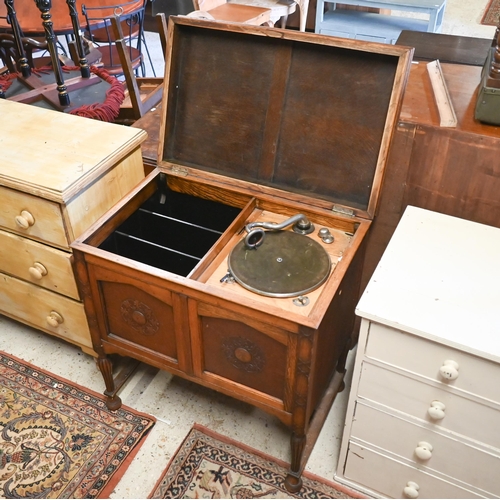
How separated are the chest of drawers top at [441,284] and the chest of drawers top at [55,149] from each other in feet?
2.58

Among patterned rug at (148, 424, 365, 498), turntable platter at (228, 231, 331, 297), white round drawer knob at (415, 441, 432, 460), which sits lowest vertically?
patterned rug at (148, 424, 365, 498)

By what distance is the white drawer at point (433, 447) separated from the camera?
3.91 feet

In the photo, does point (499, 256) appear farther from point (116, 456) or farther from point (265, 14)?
point (265, 14)

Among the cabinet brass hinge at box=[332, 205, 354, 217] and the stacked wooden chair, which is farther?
the stacked wooden chair

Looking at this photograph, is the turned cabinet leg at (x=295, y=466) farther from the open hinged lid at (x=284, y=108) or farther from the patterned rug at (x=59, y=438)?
the open hinged lid at (x=284, y=108)

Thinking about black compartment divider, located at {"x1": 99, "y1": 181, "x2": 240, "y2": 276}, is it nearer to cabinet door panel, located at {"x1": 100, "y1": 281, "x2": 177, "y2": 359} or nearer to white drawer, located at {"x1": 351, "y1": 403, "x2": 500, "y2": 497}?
cabinet door panel, located at {"x1": 100, "y1": 281, "x2": 177, "y2": 359}

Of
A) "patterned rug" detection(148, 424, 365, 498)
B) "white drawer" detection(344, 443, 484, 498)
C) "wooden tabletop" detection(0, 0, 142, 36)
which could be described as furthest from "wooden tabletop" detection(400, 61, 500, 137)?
"wooden tabletop" detection(0, 0, 142, 36)

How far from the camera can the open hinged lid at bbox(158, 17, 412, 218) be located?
4.27 feet

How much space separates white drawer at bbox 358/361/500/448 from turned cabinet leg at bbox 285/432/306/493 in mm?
203

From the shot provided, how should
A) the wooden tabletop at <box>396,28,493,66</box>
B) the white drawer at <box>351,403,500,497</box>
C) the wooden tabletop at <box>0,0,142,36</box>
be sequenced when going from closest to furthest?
the white drawer at <box>351,403,500,497</box> → the wooden tabletop at <box>396,28,493,66</box> → the wooden tabletop at <box>0,0,142,36</box>

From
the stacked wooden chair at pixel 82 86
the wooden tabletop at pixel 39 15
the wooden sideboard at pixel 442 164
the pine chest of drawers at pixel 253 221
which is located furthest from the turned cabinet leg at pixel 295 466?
the wooden tabletop at pixel 39 15

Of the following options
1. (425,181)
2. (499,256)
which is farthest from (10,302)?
(499,256)

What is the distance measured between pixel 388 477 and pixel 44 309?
1118 mm

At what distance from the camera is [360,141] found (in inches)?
53.0
